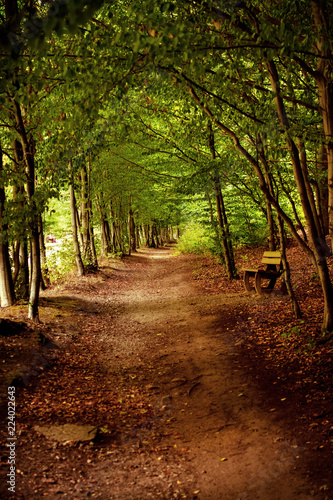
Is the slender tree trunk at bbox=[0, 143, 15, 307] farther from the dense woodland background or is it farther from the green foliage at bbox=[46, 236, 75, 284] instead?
the green foliage at bbox=[46, 236, 75, 284]

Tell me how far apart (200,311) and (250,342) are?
308 centimetres

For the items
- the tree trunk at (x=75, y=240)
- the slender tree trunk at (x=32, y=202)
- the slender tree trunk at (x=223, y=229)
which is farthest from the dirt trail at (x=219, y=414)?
the tree trunk at (x=75, y=240)

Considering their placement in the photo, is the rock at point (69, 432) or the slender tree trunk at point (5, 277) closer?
the rock at point (69, 432)

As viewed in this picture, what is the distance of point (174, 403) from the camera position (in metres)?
5.40

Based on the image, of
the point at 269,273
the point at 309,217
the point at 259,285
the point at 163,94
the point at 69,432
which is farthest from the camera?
the point at 259,285

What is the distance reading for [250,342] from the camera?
741 centimetres

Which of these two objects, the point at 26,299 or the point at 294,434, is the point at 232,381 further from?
the point at 26,299

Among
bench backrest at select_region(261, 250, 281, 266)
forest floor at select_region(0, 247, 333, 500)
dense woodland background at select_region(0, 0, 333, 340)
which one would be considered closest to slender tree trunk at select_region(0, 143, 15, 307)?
dense woodland background at select_region(0, 0, 333, 340)

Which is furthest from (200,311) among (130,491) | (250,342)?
(130,491)

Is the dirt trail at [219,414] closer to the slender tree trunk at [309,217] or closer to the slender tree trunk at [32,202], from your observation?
the slender tree trunk at [309,217]

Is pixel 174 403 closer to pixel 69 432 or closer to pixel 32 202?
pixel 69 432

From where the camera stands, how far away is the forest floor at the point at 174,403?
11.6ft

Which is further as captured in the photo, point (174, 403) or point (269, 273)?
point (269, 273)

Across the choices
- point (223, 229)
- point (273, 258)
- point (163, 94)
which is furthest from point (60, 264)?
point (163, 94)
